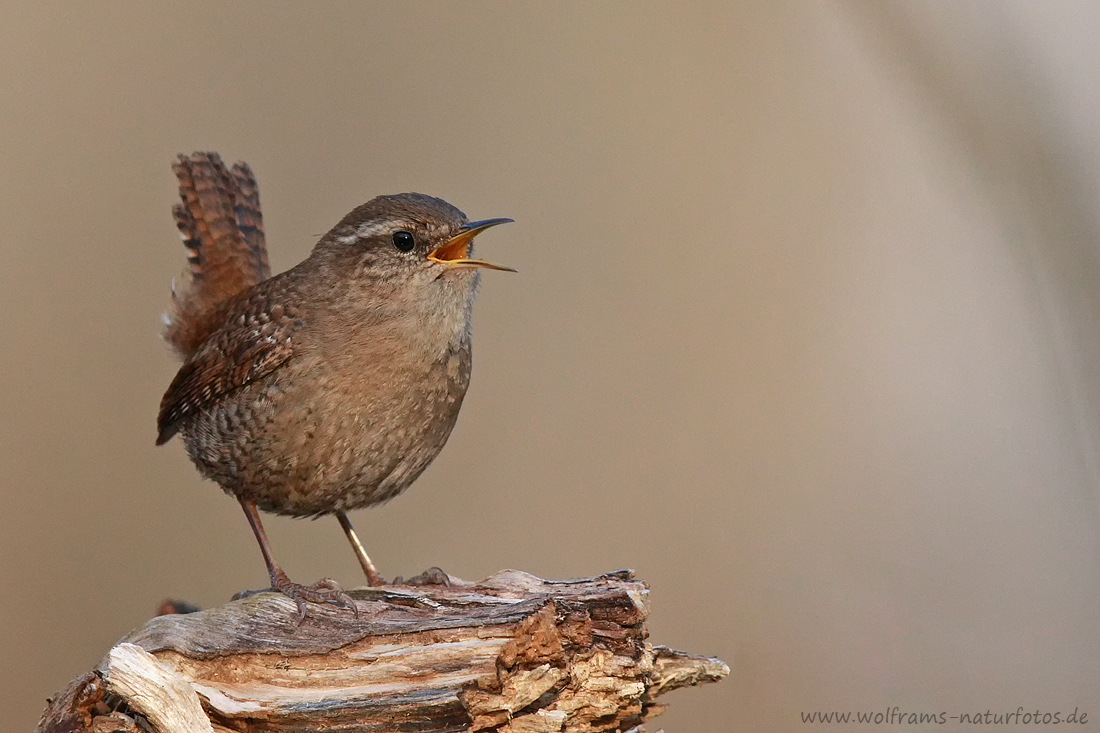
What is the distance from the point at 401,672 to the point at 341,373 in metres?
1.06

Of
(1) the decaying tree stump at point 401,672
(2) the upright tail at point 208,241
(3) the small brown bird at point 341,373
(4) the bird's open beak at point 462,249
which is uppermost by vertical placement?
(2) the upright tail at point 208,241

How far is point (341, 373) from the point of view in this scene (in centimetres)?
347

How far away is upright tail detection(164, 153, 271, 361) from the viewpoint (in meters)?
4.36

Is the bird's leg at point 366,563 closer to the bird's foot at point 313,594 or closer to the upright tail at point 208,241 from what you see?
the bird's foot at point 313,594

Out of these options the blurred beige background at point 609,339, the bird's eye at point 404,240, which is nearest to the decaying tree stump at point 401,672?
the bird's eye at point 404,240

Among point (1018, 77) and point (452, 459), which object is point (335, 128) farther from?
point (1018, 77)

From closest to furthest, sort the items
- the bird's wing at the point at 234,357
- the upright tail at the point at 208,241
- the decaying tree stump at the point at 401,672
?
the decaying tree stump at the point at 401,672, the bird's wing at the point at 234,357, the upright tail at the point at 208,241

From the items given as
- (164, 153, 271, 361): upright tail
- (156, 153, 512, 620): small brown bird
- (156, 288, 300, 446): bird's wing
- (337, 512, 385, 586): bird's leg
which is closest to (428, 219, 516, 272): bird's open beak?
(156, 153, 512, 620): small brown bird

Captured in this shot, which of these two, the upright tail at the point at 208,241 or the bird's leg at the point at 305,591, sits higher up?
the upright tail at the point at 208,241

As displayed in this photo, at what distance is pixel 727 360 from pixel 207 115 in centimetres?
325

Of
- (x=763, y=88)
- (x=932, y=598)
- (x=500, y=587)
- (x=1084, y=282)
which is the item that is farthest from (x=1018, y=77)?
(x=763, y=88)

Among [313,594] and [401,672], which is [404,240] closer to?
[313,594]

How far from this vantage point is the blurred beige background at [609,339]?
16.6 ft

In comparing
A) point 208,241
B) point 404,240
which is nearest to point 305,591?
point 404,240
